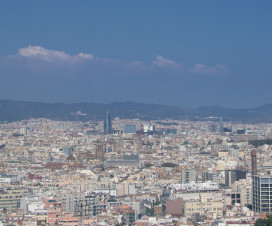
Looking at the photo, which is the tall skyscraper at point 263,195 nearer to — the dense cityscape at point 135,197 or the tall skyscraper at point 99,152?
the dense cityscape at point 135,197

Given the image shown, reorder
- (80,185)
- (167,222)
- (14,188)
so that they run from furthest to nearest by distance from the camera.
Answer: (80,185) < (14,188) < (167,222)

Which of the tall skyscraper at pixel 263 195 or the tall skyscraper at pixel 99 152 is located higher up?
the tall skyscraper at pixel 99 152

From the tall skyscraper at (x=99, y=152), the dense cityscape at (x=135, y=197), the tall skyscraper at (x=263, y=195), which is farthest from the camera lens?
the tall skyscraper at (x=99, y=152)

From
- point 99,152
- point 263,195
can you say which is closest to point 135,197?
point 263,195

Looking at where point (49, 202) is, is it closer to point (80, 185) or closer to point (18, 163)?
point (80, 185)

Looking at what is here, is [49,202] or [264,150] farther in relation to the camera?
[264,150]

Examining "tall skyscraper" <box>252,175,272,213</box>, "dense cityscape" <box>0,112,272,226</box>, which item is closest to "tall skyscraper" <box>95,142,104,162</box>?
"dense cityscape" <box>0,112,272,226</box>

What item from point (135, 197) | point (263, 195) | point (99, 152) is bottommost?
point (135, 197)

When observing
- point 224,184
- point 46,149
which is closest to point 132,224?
point 224,184

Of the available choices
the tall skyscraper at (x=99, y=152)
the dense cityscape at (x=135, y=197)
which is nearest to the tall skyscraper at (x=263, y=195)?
the dense cityscape at (x=135, y=197)

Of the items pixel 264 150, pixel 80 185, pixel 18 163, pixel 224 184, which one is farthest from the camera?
pixel 264 150

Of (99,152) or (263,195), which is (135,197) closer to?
(263,195)
